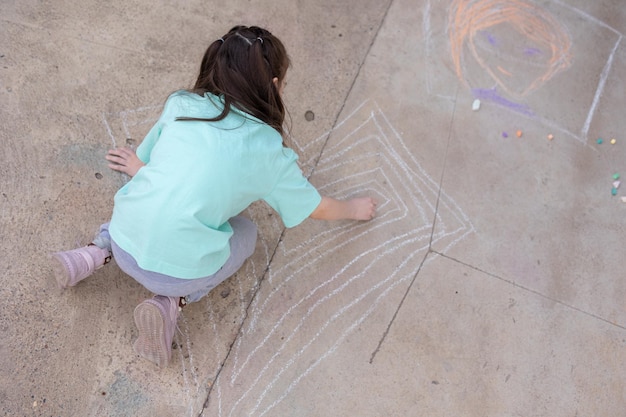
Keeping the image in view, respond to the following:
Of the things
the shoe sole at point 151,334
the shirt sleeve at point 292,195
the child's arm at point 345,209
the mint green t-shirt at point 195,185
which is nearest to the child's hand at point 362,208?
the child's arm at point 345,209

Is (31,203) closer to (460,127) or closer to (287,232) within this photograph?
(287,232)

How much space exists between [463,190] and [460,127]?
1.08ft

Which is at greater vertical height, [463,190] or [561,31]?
[561,31]

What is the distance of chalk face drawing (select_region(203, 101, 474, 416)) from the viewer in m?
2.14

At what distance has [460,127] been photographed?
8.67ft

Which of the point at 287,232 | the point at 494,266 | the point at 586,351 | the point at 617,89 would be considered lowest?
the point at 586,351

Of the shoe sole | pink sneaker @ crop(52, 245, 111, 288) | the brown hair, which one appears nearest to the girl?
the brown hair

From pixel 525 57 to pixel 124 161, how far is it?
6.72 feet

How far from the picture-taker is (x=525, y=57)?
9.29ft

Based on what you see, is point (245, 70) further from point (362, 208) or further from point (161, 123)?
point (362, 208)

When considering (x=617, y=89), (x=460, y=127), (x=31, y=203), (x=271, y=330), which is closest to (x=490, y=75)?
(x=460, y=127)

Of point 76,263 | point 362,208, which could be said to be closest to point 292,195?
point 362,208

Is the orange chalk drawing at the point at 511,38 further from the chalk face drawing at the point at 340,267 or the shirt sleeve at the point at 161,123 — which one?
the shirt sleeve at the point at 161,123

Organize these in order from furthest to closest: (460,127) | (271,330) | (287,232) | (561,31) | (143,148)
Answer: (561,31), (460,127), (287,232), (271,330), (143,148)
